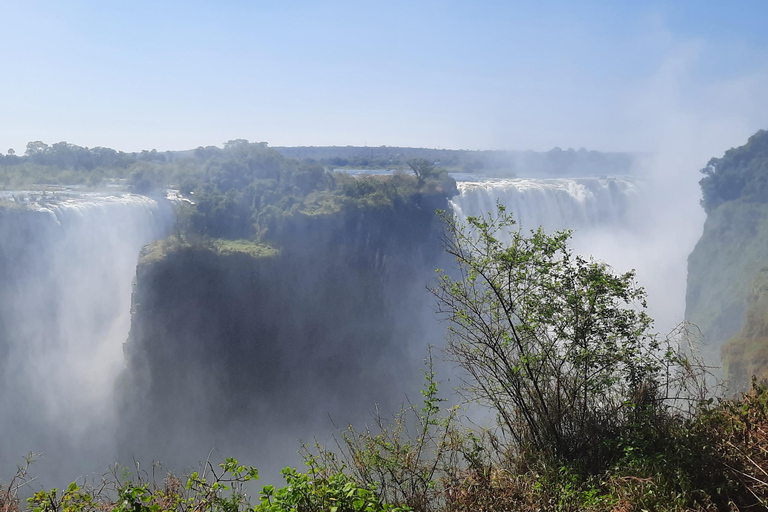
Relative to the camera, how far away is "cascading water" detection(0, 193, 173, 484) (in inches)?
893

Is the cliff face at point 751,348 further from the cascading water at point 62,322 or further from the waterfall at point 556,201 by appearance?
the cascading water at point 62,322

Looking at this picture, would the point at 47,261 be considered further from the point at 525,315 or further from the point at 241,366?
the point at 525,315

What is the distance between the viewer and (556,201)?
147ft

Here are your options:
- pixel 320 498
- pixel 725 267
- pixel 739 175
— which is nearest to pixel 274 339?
pixel 320 498

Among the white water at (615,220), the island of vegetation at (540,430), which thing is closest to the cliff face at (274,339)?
the white water at (615,220)

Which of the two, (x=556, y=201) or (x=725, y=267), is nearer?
(x=725, y=267)

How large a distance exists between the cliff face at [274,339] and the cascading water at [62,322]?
213cm

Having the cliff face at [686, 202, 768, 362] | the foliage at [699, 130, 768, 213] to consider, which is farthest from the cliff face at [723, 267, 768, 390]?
the foliage at [699, 130, 768, 213]

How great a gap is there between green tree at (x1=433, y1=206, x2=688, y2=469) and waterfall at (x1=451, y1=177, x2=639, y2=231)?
1234 inches

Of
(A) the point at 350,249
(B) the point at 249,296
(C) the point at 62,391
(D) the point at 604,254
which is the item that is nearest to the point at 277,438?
(B) the point at 249,296

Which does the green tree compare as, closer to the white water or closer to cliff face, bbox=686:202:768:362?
cliff face, bbox=686:202:768:362

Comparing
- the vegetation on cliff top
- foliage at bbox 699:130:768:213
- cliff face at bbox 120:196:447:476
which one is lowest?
cliff face at bbox 120:196:447:476

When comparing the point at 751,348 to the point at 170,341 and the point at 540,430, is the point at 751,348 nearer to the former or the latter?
the point at 540,430

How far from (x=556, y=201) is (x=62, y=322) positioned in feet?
122
